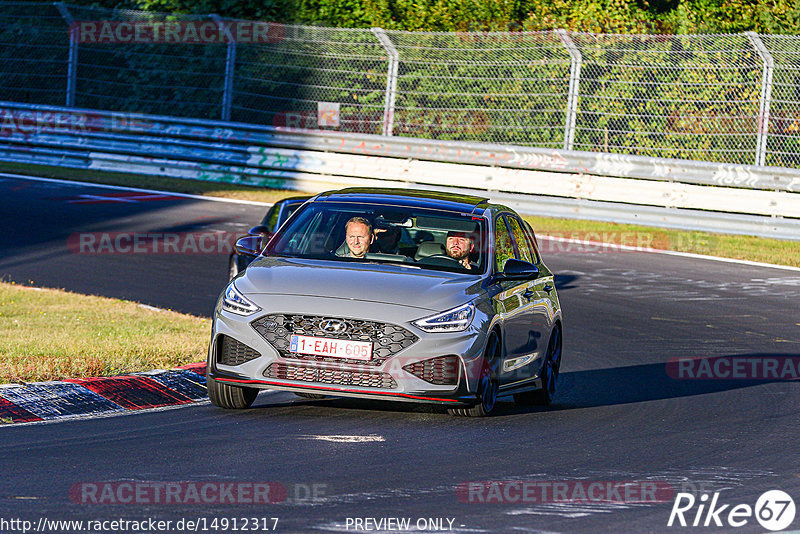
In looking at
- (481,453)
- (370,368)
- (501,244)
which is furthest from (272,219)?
(481,453)

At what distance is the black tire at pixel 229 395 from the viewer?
9.17 meters

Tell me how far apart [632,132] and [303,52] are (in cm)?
679

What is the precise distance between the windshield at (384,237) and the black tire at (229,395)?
3.47 ft

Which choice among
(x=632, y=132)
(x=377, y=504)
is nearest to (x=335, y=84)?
(x=632, y=132)

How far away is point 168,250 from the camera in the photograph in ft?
61.2

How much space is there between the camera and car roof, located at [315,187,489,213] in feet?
33.2

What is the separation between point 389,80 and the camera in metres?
24.8

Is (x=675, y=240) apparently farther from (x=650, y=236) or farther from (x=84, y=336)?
(x=84, y=336)

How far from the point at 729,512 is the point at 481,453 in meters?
1.74

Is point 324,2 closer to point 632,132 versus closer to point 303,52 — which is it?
point 303,52

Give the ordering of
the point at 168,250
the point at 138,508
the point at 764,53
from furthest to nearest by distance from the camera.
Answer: the point at 764,53 → the point at 168,250 → the point at 138,508

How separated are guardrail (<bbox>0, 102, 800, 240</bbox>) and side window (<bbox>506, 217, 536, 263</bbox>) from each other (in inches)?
416

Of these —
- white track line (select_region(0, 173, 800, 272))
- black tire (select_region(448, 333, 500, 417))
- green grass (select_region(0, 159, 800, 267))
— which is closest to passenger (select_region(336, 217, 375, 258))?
black tire (select_region(448, 333, 500, 417))

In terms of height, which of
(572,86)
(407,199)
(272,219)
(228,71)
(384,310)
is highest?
(572,86)
